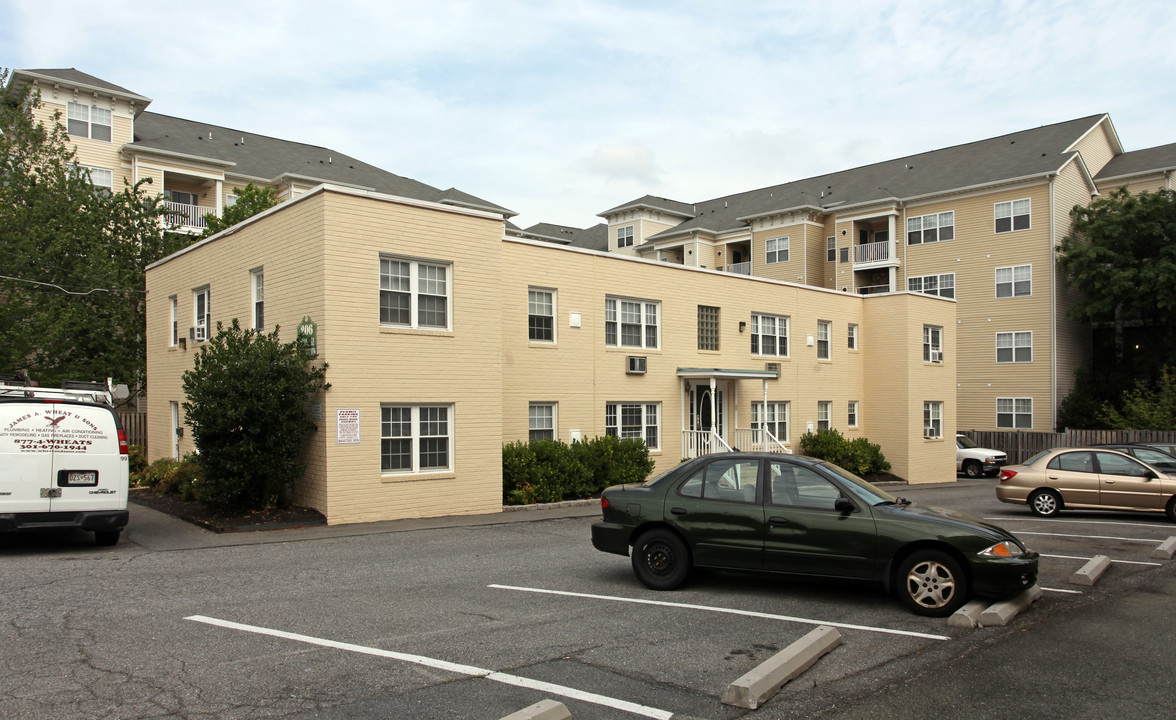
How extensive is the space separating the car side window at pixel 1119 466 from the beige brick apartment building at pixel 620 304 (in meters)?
9.06

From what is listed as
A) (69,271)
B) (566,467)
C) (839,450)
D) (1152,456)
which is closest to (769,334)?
(839,450)

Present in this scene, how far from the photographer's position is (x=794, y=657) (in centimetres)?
609

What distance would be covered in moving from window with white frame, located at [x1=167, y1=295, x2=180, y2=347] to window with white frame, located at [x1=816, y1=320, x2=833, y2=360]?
19.3 metres

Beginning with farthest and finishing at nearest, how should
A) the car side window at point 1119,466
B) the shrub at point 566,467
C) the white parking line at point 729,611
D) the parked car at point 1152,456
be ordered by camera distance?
the shrub at point 566,467 < the parked car at point 1152,456 < the car side window at point 1119,466 < the white parking line at point 729,611

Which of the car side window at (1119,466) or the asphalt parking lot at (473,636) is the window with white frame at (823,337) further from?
the asphalt parking lot at (473,636)

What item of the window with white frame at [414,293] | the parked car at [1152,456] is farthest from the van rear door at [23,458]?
the parked car at [1152,456]

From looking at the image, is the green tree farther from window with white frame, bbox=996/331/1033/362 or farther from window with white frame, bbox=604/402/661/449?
window with white frame, bbox=996/331/1033/362

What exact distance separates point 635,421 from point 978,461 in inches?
742

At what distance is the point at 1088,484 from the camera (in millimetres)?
16859

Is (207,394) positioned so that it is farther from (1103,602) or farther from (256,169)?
(256,169)

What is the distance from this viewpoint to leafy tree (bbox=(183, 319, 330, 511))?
14.2m

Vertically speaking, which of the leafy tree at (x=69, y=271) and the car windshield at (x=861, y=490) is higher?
the leafy tree at (x=69, y=271)

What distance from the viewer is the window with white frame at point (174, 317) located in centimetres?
2139

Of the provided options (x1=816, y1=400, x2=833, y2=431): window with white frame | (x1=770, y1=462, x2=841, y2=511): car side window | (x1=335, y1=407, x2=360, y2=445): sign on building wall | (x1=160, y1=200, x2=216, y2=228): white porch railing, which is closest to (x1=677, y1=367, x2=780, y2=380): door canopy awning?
(x1=816, y1=400, x2=833, y2=431): window with white frame
